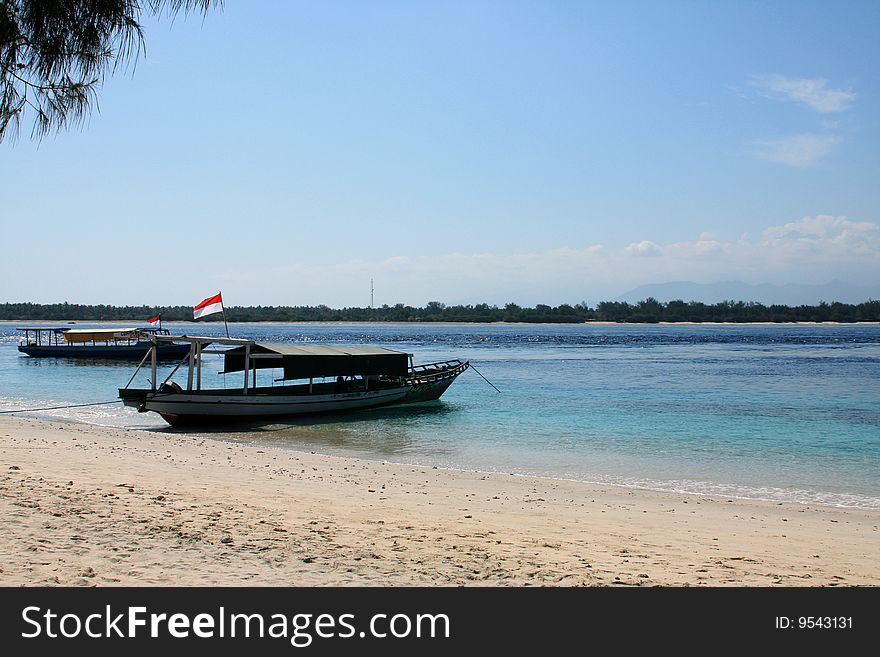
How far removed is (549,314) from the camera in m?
182

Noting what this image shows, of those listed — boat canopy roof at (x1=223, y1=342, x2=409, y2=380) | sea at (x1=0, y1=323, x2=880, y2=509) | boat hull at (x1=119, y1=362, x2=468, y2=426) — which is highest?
boat canopy roof at (x1=223, y1=342, x2=409, y2=380)

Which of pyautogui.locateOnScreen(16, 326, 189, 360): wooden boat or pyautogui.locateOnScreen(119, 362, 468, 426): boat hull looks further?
pyautogui.locateOnScreen(16, 326, 189, 360): wooden boat

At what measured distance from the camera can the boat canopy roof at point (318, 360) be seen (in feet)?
74.4

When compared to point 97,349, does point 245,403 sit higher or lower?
lower

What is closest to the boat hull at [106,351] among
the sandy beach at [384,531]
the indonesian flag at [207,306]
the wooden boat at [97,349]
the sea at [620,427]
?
the wooden boat at [97,349]

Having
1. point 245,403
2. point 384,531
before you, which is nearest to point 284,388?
point 245,403

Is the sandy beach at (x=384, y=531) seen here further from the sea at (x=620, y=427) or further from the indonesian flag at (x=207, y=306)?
the indonesian flag at (x=207, y=306)

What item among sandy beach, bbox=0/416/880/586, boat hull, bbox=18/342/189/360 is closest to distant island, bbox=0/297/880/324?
boat hull, bbox=18/342/189/360

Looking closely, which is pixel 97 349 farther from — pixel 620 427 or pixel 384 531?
pixel 384 531

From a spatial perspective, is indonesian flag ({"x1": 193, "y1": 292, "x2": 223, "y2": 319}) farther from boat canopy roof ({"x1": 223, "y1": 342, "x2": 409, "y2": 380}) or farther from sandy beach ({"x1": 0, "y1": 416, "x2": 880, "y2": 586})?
sandy beach ({"x1": 0, "y1": 416, "x2": 880, "y2": 586})

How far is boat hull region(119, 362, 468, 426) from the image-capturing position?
68.2ft

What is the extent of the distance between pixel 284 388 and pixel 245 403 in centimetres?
219
